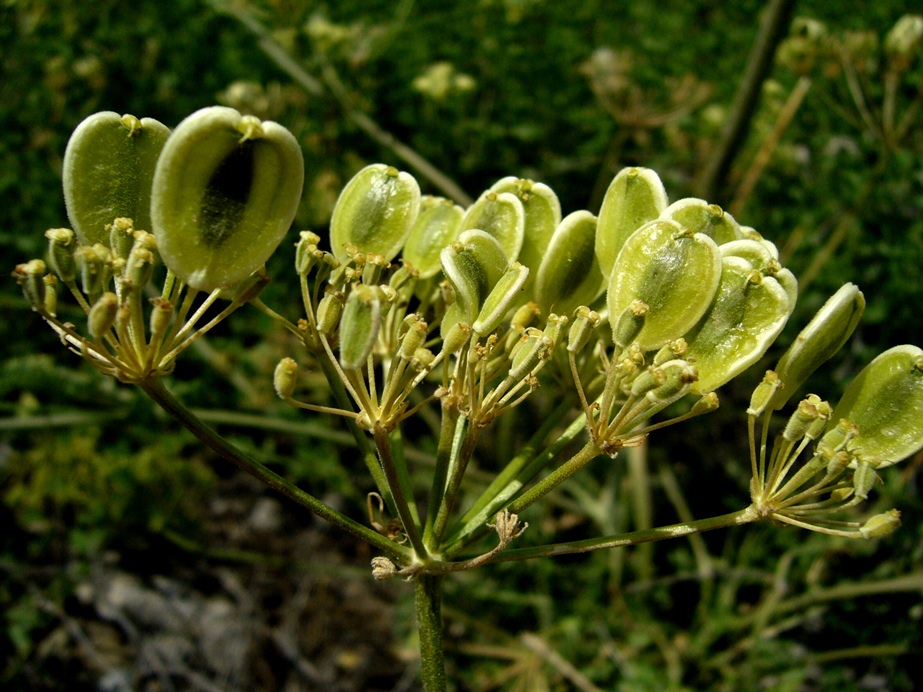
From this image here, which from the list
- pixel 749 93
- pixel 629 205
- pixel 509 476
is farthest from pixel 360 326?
pixel 749 93

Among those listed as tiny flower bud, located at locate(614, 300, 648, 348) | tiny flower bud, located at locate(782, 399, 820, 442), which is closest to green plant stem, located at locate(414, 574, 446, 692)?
tiny flower bud, located at locate(614, 300, 648, 348)

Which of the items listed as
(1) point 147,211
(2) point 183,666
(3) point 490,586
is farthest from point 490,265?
(2) point 183,666

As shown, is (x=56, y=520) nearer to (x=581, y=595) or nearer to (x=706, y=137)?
(x=581, y=595)

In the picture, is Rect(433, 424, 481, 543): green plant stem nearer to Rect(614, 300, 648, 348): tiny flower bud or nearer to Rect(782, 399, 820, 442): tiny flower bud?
Rect(614, 300, 648, 348): tiny flower bud

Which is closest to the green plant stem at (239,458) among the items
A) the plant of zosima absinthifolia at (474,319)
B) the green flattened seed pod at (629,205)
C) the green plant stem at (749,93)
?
the plant of zosima absinthifolia at (474,319)

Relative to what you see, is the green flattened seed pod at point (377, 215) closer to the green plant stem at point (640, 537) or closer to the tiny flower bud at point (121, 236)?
the tiny flower bud at point (121, 236)

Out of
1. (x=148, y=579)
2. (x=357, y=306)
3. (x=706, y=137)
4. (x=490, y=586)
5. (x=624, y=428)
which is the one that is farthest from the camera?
(x=706, y=137)
